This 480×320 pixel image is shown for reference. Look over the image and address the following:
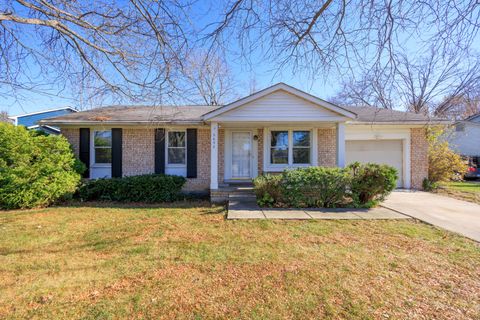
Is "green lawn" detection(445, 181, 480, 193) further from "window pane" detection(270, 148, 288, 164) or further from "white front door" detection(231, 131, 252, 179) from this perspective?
"white front door" detection(231, 131, 252, 179)

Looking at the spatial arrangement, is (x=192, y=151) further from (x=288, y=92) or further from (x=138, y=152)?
(x=288, y=92)

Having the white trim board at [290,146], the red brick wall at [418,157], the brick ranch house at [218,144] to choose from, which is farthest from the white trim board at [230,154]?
the red brick wall at [418,157]

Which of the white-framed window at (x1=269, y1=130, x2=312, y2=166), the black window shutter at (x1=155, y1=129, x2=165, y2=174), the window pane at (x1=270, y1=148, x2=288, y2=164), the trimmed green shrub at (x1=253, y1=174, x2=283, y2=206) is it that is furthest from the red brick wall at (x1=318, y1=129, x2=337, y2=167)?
the black window shutter at (x1=155, y1=129, x2=165, y2=174)

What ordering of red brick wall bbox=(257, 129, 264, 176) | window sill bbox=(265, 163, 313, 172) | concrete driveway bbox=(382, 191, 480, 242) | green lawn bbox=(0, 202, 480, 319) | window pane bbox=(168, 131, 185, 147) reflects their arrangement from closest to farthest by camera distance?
1. green lawn bbox=(0, 202, 480, 319)
2. concrete driveway bbox=(382, 191, 480, 242)
3. window pane bbox=(168, 131, 185, 147)
4. window sill bbox=(265, 163, 313, 172)
5. red brick wall bbox=(257, 129, 264, 176)

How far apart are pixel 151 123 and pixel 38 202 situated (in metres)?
4.54

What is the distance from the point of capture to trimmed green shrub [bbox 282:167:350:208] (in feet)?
22.6

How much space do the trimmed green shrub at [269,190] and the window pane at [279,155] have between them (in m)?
3.04

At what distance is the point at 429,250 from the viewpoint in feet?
13.2

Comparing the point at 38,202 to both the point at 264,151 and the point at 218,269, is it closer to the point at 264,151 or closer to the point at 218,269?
the point at 218,269

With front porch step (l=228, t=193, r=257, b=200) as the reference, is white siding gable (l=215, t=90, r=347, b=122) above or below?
above

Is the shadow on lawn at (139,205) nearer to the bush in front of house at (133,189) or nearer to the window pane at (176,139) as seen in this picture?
the bush in front of house at (133,189)

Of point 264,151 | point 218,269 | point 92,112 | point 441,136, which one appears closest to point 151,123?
point 92,112

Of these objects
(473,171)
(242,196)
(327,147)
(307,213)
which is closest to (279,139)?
(327,147)

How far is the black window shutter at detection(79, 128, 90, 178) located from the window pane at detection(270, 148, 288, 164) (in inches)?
319
